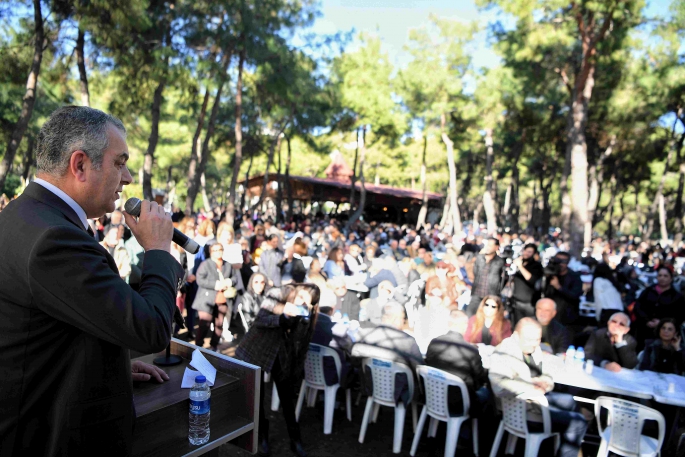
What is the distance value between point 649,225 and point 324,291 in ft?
81.6

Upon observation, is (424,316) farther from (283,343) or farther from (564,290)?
(283,343)

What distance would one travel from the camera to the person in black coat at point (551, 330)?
529cm

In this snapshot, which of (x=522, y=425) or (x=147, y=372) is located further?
(x=522, y=425)

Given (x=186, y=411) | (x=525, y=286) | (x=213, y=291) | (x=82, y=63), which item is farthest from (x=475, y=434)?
(x=82, y=63)

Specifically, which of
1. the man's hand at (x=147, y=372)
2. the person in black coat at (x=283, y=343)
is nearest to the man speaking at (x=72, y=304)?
the man's hand at (x=147, y=372)

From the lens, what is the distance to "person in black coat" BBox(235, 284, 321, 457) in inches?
152

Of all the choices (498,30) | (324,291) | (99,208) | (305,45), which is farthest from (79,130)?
(498,30)

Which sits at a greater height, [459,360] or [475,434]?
[459,360]

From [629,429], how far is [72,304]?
13.6 ft

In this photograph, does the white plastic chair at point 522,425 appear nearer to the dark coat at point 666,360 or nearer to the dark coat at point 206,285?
the dark coat at point 666,360

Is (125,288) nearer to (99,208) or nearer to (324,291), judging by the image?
(99,208)

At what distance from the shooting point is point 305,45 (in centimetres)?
1495

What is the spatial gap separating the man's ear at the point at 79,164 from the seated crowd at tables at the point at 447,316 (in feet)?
9.30

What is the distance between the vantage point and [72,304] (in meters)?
1.01
